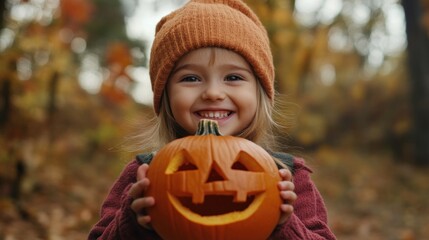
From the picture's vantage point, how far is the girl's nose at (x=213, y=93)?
2.37 metres

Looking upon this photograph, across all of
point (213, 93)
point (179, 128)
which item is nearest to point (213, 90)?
point (213, 93)

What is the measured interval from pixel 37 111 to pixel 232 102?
595cm

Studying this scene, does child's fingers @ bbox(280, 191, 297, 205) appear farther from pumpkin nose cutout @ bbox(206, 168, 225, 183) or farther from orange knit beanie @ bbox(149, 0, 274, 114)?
orange knit beanie @ bbox(149, 0, 274, 114)

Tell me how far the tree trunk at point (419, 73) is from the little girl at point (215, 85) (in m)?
8.75

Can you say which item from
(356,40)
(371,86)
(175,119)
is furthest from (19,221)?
(356,40)

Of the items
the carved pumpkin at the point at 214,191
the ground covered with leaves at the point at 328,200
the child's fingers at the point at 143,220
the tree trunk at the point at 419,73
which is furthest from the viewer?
the tree trunk at the point at 419,73

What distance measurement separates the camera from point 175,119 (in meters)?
2.58

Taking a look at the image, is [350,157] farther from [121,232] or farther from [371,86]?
[121,232]

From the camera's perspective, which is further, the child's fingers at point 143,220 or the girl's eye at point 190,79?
the girl's eye at point 190,79

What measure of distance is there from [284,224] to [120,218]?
2.17ft

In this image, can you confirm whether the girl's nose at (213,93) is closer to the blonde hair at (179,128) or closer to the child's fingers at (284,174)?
the blonde hair at (179,128)

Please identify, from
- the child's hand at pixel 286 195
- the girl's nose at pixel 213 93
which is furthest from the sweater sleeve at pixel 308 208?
the girl's nose at pixel 213 93

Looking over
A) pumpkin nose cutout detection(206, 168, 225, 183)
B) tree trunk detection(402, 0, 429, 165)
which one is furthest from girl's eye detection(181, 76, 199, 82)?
tree trunk detection(402, 0, 429, 165)

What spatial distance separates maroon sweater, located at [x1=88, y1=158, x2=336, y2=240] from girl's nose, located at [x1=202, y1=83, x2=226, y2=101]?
22.4 inches
